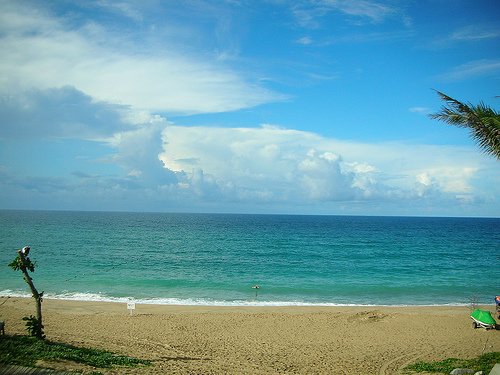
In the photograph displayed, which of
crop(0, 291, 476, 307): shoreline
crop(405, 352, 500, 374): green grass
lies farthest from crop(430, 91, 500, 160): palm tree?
crop(0, 291, 476, 307): shoreline

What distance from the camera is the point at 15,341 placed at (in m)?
12.8

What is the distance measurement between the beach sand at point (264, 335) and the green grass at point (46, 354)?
0.83m

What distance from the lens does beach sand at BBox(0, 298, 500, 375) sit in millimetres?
15539

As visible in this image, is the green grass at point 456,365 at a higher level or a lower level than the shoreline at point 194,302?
higher

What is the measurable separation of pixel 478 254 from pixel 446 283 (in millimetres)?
30772

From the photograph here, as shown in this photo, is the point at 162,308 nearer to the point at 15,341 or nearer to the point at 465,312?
the point at 15,341

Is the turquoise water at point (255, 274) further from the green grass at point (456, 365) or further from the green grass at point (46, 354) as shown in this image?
the green grass at point (46, 354)

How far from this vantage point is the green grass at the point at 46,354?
36.4 feet

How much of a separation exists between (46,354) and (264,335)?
1184 centimetres

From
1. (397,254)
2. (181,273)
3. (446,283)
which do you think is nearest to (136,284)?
(181,273)

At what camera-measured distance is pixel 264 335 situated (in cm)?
2058

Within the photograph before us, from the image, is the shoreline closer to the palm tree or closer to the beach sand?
the beach sand

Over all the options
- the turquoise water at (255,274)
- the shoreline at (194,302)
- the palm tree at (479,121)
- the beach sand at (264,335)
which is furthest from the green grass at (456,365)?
the turquoise water at (255,274)

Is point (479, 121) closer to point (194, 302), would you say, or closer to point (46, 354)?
point (46, 354)
